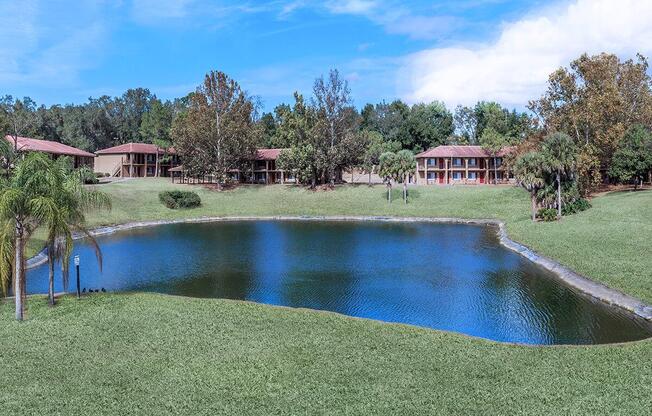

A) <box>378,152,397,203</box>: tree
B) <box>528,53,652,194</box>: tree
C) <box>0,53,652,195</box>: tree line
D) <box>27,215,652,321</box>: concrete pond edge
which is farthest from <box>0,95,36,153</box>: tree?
<box>528,53,652,194</box>: tree

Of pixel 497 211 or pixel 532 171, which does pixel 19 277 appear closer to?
pixel 532 171

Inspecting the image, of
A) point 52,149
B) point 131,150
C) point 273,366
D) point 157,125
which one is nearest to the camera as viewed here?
point 273,366

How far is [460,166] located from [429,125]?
25.1 metres

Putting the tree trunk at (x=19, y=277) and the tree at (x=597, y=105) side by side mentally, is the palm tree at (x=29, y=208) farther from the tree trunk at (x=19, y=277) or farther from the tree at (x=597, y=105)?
the tree at (x=597, y=105)

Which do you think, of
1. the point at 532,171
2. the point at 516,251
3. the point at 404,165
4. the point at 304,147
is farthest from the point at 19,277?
the point at 304,147

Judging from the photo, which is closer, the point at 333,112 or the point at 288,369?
the point at 288,369

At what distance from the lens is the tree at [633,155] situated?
189 feet

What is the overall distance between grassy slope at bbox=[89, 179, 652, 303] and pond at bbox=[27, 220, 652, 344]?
2.70 meters

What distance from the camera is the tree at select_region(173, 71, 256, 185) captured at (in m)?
79.6

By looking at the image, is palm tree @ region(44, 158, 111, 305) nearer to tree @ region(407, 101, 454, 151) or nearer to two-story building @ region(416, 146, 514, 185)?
two-story building @ region(416, 146, 514, 185)

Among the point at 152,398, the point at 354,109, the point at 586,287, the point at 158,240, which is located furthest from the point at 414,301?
the point at 354,109

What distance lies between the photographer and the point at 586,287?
86.1ft

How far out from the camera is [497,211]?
61812mm

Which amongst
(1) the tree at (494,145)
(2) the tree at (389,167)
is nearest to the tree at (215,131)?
(2) the tree at (389,167)
